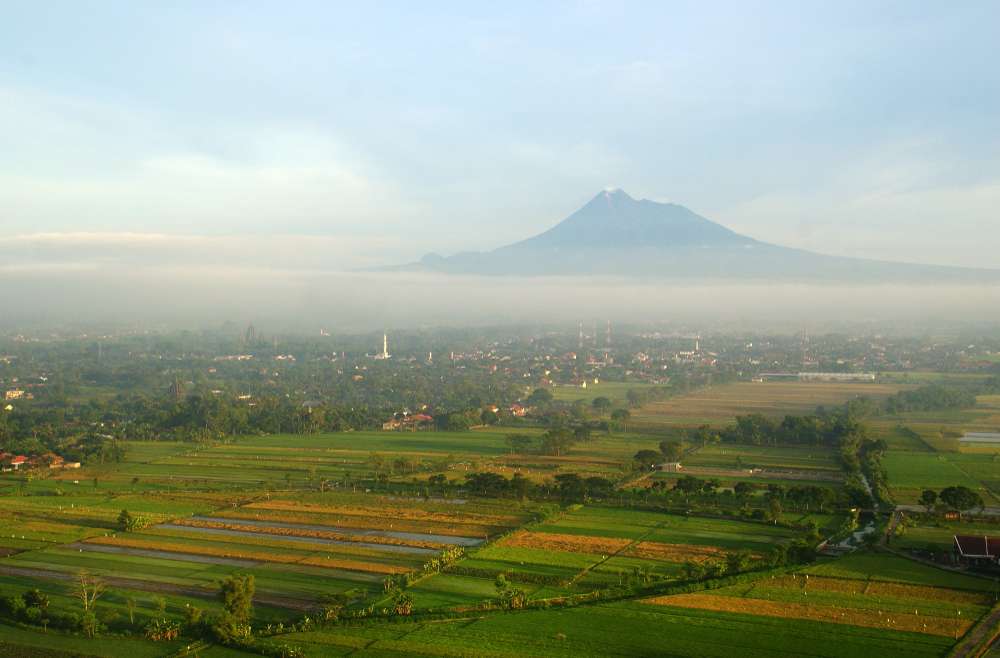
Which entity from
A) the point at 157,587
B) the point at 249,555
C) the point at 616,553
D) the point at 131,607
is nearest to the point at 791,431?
the point at 616,553

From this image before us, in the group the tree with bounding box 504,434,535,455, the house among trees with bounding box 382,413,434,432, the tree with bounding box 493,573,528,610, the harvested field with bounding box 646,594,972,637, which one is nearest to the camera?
the harvested field with bounding box 646,594,972,637

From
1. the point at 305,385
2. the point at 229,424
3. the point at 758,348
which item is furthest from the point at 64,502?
the point at 758,348

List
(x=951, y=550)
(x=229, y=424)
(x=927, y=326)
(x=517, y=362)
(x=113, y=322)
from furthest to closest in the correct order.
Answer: (x=113, y=322) < (x=927, y=326) < (x=517, y=362) < (x=229, y=424) < (x=951, y=550)

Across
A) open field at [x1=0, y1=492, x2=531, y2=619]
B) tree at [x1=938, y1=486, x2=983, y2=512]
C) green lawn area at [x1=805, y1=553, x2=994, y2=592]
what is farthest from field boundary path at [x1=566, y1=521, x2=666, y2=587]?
tree at [x1=938, y1=486, x2=983, y2=512]

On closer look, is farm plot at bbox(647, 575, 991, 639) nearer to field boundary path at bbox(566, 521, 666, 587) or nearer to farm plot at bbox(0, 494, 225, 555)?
field boundary path at bbox(566, 521, 666, 587)

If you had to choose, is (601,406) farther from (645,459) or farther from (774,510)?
(774,510)

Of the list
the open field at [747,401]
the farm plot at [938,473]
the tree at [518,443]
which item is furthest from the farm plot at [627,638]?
the open field at [747,401]

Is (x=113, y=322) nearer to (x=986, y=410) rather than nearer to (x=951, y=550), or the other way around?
(x=986, y=410)
